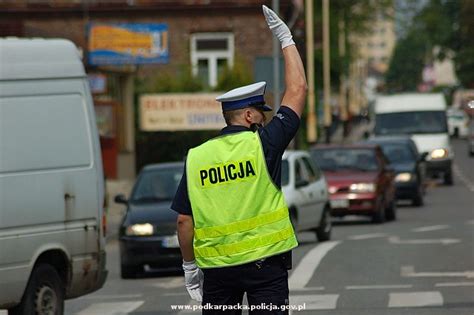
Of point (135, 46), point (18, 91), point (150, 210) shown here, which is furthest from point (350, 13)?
point (18, 91)

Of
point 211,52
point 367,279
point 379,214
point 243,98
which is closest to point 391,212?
point 379,214

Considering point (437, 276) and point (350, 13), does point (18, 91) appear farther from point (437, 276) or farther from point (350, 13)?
point (350, 13)

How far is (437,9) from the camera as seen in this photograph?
10888 cm

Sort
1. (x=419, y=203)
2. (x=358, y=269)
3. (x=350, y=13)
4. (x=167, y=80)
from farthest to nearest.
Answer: (x=350, y=13) < (x=167, y=80) < (x=419, y=203) < (x=358, y=269)

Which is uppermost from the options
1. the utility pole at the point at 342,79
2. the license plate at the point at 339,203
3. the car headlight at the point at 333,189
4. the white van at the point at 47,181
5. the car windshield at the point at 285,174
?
the white van at the point at 47,181

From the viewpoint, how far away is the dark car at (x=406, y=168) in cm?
3369

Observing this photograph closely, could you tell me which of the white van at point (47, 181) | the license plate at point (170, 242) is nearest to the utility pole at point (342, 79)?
the license plate at point (170, 242)

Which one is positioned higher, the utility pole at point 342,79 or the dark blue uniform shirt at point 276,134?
the dark blue uniform shirt at point 276,134

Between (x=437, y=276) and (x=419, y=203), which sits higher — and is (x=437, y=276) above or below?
above

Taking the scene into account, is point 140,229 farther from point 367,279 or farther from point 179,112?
point 179,112

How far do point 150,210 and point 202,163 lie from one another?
1168 cm

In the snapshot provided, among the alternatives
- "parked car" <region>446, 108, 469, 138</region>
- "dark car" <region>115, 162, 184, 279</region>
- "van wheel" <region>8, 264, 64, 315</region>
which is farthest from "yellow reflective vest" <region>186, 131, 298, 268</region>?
"parked car" <region>446, 108, 469, 138</region>

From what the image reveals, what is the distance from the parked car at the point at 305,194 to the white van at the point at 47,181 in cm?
997

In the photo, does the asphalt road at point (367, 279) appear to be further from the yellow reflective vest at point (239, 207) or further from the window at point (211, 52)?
the window at point (211, 52)
